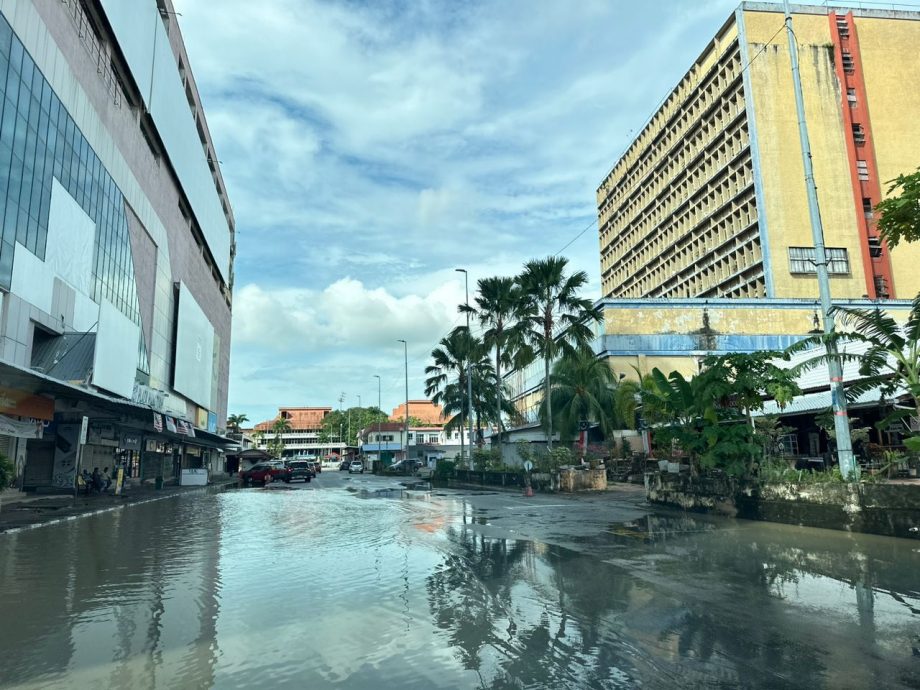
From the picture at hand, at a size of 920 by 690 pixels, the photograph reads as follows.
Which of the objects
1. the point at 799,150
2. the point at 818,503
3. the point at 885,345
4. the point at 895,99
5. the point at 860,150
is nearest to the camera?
the point at 818,503

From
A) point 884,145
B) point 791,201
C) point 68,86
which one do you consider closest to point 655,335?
point 791,201

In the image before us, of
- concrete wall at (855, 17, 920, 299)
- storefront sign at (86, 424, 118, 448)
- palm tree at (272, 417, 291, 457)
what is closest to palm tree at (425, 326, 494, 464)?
storefront sign at (86, 424, 118, 448)

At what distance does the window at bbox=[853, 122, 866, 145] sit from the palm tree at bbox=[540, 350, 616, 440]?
4440 centimetres

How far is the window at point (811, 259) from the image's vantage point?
61.9 meters

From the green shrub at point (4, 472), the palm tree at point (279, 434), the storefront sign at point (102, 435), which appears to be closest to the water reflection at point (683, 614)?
the green shrub at point (4, 472)

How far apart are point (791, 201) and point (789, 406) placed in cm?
4366

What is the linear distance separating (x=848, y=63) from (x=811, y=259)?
73.7 ft

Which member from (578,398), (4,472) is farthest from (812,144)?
(4,472)

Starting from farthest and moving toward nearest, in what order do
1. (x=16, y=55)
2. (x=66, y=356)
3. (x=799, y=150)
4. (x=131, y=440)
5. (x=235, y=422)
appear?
(x=235, y=422) < (x=799, y=150) < (x=131, y=440) < (x=66, y=356) < (x=16, y=55)

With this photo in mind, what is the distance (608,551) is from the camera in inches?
444

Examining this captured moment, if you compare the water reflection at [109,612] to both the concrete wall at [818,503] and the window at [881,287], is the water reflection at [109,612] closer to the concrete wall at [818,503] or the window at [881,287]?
the concrete wall at [818,503]

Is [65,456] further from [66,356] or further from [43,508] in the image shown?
[43,508]

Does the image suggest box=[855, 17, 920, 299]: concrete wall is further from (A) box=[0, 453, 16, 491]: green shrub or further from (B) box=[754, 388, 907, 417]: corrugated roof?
(A) box=[0, 453, 16, 491]: green shrub

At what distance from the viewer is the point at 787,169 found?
6381 centimetres
